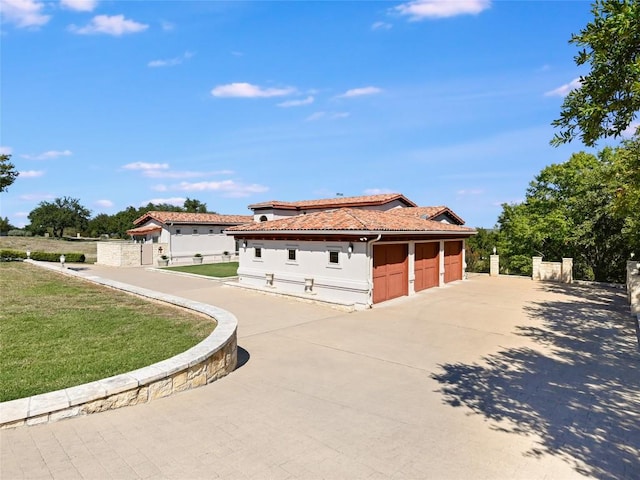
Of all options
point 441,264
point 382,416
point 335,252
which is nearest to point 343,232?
point 335,252

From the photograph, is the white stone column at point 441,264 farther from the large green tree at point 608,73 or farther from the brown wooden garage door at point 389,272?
the large green tree at point 608,73

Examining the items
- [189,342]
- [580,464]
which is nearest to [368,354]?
[189,342]

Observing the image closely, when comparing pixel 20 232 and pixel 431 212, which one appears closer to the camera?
pixel 431 212

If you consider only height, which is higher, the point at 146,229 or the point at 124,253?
the point at 146,229

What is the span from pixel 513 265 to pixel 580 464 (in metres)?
29.7

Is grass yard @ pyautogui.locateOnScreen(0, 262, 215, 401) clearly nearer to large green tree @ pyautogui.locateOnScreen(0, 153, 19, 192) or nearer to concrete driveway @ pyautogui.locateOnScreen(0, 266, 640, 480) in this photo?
concrete driveway @ pyautogui.locateOnScreen(0, 266, 640, 480)

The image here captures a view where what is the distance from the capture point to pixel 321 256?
15.8 m

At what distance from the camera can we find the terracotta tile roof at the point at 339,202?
26.2m

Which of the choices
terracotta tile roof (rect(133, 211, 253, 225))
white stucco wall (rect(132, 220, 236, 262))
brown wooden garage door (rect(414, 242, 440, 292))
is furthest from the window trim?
white stucco wall (rect(132, 220, 236, 262))

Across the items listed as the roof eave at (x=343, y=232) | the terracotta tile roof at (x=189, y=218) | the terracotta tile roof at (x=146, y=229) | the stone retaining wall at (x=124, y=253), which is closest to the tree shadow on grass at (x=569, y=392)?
the roof eave at (x=343, y=232)

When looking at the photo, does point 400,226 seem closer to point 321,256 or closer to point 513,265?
point 321,256

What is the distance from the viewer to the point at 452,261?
21.9 metres

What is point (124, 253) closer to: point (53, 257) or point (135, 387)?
point (53, 257)

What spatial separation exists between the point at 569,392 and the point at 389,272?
9.29m
